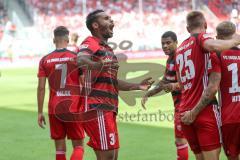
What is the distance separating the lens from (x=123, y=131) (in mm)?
11500

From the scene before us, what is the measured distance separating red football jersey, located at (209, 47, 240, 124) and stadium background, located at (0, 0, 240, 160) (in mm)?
2724

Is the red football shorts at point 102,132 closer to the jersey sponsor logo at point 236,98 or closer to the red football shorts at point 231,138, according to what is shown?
the red football shorts at point 231,138

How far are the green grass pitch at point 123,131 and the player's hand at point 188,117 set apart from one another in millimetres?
2864

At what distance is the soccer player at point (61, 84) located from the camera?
24.7 feet

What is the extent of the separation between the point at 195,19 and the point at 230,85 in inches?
33.2

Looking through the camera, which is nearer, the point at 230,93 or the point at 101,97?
the point at 101,97

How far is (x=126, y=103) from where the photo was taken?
1570 cm

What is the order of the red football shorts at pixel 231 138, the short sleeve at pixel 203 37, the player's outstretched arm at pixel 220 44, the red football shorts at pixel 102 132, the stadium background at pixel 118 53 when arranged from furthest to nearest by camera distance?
the stadium background at pixel 118 53 < the red football shorts at pixel 231 138 < the red football shorts at pixel 102 132 < the short sleeve at pixel 203 37 < the player's outstretched arm at pixel 220 44

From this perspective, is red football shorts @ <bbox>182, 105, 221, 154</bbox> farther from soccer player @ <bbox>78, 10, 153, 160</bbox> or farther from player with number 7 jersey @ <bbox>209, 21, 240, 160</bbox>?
soccer player @ <bbox>78, 10, 153, 160</bbox>

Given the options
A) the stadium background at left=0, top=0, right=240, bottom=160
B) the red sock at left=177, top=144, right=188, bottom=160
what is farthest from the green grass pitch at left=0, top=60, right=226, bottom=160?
the red sock at left=177, top=144, right=188, bottom=160

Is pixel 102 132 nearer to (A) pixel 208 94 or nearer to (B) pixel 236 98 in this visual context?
(A) pixel 208 94

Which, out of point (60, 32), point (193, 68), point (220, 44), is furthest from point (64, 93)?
point (220, 44)

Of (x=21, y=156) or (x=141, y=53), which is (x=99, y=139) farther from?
(x=141, y=53)

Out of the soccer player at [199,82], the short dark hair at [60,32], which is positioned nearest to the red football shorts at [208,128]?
the soccer player at [199,82]
